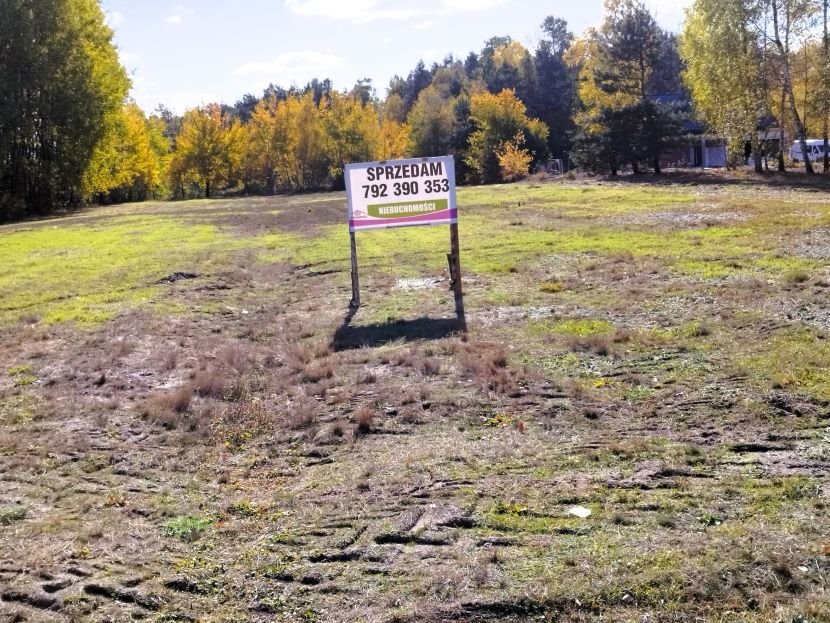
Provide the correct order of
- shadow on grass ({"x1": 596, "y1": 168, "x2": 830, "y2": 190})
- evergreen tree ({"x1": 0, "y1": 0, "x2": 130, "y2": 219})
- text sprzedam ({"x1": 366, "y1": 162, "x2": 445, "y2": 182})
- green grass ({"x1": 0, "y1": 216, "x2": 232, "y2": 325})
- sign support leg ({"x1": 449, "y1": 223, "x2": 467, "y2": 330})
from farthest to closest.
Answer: evergreen tree ({"x1": 0, "y1": 0, "x2": 130, "y2": 219}), shadow on grass ({"x1": 596, "y1": 168, "x2": 830, "y2": 190}), green grass ({"x1": 0, "y1": 216, "x2": 232, "y2": 325}), text sprzedam ({"x1": 366, "y1": 162, "x2": 445, "y2": 182}), sign support leg ({"x1": 449, "y1": 223, "x2": 467, "y2": 330})

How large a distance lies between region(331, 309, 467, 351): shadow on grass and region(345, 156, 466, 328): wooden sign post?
1.82m

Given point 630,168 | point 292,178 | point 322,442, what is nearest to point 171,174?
point 292,178

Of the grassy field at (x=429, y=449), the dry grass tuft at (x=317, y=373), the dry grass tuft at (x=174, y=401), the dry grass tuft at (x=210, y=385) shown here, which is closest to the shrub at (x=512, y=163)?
the grassy field at (x=429, y=449)

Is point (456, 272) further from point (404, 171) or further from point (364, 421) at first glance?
point (364, 421)

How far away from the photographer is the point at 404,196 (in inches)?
543

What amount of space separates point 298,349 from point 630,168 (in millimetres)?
48410

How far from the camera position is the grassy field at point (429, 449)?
4.32 metres

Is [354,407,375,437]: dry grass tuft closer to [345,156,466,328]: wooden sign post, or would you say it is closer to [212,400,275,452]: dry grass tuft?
[212,400,275,452]: dry grass tuft

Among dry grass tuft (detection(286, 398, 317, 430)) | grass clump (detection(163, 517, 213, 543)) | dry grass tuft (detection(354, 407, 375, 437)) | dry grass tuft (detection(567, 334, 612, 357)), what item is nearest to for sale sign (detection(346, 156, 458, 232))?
dry grass tuft (detection(567, 334, 612, 357))

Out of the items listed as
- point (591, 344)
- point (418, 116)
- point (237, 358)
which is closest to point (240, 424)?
point (237, 358)

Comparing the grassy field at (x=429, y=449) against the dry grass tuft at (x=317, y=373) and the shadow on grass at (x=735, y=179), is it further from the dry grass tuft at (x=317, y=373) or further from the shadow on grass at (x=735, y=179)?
the shadow on grass at (x=735, y=179)

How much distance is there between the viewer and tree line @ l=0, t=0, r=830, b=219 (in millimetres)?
38062

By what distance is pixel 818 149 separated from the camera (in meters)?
59.2

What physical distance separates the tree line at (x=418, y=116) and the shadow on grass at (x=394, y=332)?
100 ft
